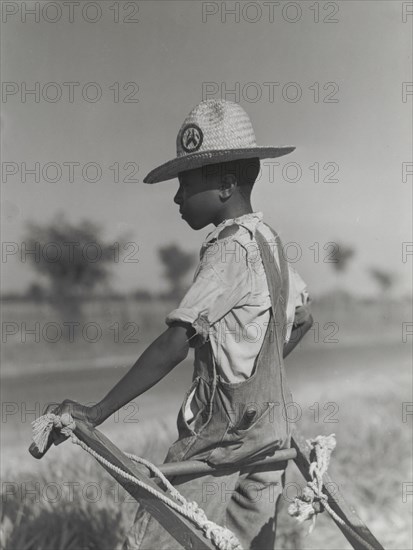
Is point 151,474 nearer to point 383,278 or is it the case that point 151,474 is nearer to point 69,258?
point 383,278

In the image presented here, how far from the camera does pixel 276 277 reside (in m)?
2.52

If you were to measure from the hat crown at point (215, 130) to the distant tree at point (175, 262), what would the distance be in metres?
2.41

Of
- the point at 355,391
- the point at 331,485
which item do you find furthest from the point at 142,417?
the point at 331,485

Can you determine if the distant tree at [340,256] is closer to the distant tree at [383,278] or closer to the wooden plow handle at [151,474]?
the distant tree at [383,278]

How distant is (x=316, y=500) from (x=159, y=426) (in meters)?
2.14

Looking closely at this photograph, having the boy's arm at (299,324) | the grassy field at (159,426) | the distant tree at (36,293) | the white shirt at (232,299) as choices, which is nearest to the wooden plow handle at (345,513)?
the boy's arm at (299,324)

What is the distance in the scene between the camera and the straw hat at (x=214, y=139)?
8.16 feet

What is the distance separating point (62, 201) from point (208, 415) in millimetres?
2646

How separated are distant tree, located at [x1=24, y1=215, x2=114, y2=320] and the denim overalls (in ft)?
7.97

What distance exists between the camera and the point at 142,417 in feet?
16.2

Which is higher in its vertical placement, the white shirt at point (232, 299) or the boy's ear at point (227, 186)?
the boy's ear at point (227, 186)

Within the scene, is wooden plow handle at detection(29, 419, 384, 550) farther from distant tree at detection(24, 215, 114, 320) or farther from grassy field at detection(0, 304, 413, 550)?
distant tree at detection(24, 215, 114, 320)

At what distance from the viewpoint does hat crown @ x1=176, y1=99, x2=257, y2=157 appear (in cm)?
250

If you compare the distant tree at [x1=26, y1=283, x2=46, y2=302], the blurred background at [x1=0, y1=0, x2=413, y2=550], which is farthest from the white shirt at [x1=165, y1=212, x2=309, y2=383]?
the distant tree at [x1=26, y1=283, x2=46, y2=302]
